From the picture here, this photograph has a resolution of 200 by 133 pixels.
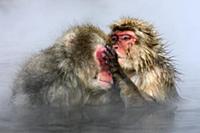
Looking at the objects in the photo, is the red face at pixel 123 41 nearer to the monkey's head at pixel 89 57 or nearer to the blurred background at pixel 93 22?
the monkey's head at pixel 89 57

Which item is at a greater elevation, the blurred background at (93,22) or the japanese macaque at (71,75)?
the blurred background at (93,22)

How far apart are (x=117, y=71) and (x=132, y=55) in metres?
0.19

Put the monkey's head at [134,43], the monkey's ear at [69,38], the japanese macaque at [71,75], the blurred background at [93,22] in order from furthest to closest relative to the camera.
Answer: the blurred background at [93,22]
the monkey's head at [134,43]
the monkey's ear at [69,38]
the japanese macaque at [71,75]

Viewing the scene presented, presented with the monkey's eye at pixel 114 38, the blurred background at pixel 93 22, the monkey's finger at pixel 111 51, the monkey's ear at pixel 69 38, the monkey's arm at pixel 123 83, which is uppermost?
the blurred background at pixel 93 22

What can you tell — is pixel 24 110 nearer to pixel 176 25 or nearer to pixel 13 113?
pixel 13 113

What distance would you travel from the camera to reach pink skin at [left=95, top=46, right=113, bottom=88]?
5000 millimetres

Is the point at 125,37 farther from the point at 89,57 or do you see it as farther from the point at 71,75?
the point at 71,75

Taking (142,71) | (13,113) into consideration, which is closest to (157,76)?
(142,71)

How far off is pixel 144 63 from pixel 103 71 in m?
0.27

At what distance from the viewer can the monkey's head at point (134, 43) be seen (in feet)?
17.0

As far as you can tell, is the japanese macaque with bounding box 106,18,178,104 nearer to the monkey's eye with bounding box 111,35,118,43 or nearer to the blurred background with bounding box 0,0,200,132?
the monkey's eye with bounding box 111,35,118,43

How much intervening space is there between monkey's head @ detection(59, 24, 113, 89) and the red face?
124 mm

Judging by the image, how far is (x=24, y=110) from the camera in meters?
4.86

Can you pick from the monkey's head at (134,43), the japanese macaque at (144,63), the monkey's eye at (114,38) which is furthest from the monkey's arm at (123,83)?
the monkey's eye at (114,38)
